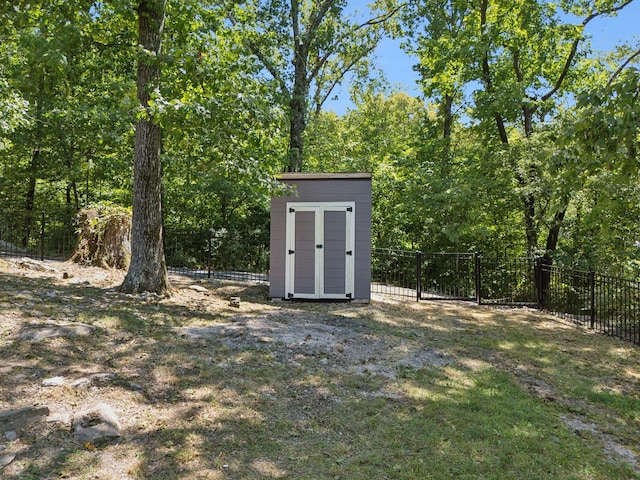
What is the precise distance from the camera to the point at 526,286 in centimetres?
1266

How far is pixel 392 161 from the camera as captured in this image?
62.8 ft

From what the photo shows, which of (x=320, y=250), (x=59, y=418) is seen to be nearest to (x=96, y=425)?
(x=59, y=418)

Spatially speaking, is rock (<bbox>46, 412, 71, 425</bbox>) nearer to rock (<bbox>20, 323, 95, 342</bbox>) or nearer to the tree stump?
rock (<bbox>20, 323, 95, 342</bbox>)

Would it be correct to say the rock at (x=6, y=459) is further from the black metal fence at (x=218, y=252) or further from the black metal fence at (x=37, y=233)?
the black metal fence at (x=37, y=233)

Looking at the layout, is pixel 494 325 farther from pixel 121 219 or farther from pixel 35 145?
pixel 35 145

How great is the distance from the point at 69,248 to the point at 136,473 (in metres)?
13.3

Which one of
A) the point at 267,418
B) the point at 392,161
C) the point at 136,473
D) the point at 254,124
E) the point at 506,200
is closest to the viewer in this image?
the point at 136,473

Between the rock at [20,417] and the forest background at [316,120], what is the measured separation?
4.36m

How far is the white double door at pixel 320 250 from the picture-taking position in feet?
33.6

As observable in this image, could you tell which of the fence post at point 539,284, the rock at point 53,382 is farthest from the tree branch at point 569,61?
the rock at point 53,382

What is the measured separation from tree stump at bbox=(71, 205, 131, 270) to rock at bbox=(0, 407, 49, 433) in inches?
311

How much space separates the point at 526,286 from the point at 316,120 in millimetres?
13425

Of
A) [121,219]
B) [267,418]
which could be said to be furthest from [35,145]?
[267,418]

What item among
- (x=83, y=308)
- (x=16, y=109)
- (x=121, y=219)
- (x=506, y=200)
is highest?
(x=16, y=109)
